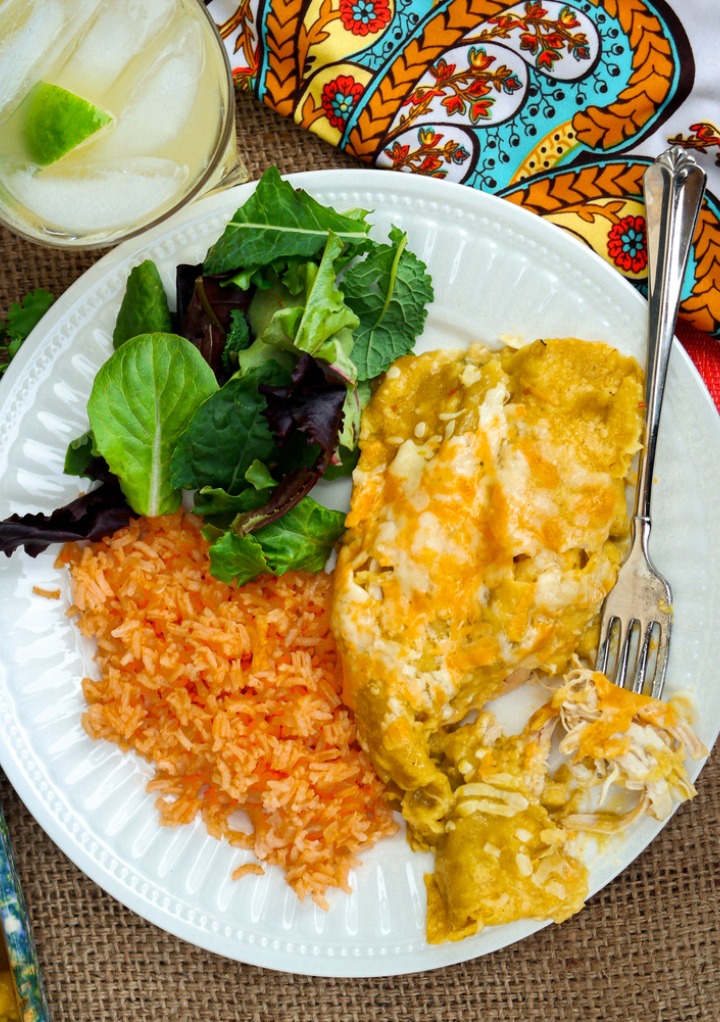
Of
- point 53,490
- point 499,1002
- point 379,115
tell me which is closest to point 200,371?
point 53,490

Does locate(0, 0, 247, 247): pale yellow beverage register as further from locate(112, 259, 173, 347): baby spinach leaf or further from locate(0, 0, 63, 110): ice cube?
locate(112, 259, 173, 347): baby spinach leaf

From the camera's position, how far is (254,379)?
2623mm

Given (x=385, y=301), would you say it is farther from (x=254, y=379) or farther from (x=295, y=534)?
(x=295, y=534)

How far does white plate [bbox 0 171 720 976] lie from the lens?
2.76 meters

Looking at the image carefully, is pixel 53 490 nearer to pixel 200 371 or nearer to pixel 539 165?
pixel 200 371

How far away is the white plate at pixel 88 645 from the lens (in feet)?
9.07

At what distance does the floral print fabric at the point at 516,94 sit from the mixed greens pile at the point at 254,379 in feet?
1.45

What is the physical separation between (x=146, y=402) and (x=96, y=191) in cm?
59

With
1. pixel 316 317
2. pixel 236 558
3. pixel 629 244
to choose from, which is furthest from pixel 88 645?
pixel 629 244

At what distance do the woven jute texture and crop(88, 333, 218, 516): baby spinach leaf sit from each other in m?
0.60

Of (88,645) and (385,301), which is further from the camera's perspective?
(88,645)

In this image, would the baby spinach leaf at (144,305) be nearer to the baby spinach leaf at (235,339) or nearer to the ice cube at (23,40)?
the baby spinach leaf at (235,339)

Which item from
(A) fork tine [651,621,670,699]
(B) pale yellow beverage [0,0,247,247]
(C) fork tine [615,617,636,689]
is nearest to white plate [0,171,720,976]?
(A) fork tine [651,621,670,699]

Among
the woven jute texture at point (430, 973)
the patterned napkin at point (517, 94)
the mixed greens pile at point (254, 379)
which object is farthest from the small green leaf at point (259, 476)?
the patterned napkin at point (517, 94)
